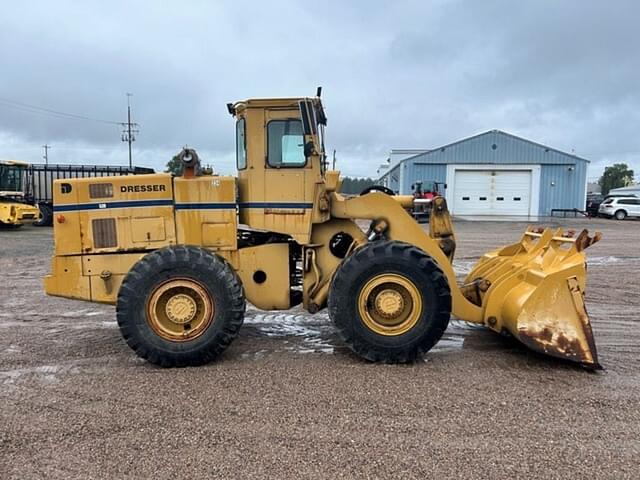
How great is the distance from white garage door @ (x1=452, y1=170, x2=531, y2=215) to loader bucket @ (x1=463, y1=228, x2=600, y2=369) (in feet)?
93.7

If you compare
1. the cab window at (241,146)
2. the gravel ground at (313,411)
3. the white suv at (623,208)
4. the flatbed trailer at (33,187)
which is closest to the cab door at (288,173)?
the cab window at (241,146)

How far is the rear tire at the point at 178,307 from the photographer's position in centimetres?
483

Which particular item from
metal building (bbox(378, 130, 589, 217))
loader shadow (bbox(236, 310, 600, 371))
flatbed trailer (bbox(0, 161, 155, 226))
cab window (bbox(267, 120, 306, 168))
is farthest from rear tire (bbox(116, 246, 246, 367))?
metal building (bbox(378, 130, 589, 217))

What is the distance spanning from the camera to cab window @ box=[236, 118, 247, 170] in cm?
539

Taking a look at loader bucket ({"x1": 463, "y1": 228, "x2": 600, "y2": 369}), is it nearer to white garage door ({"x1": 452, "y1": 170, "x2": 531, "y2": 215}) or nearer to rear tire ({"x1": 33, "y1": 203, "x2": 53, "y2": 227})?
rear tire ({"x1": 33, "y1": 203, "x2": 53, "y2": 227})

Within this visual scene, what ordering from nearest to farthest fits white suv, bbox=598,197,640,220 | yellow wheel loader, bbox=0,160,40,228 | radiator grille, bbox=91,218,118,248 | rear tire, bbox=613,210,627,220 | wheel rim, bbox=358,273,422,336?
wheel rim, bbox=358,273,422,336 → radiator grille, bbox=91,218,118,248 → yellow wheel loader, bbox=0,160,40,228 → white suv, bbox=598,197,640,220 → rear tire, bbox=613,210,627,220

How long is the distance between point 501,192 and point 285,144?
30117 mm

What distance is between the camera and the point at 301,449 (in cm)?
338

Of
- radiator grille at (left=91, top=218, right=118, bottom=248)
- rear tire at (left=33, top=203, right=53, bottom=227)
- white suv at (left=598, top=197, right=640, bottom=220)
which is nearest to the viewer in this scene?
radiator grille at (left=91, top=218, right=118, bottom=248)

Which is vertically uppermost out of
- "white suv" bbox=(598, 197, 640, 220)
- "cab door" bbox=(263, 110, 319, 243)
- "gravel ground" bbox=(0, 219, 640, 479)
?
"cab door" bbox=(263, 110, 319, 243)

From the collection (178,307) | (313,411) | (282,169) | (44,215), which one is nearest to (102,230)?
(178,307)

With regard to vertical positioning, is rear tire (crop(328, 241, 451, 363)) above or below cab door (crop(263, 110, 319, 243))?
below

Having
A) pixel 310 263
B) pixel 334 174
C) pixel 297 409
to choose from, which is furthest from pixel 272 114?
pixel 297 409

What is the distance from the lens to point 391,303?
4.97 meters
